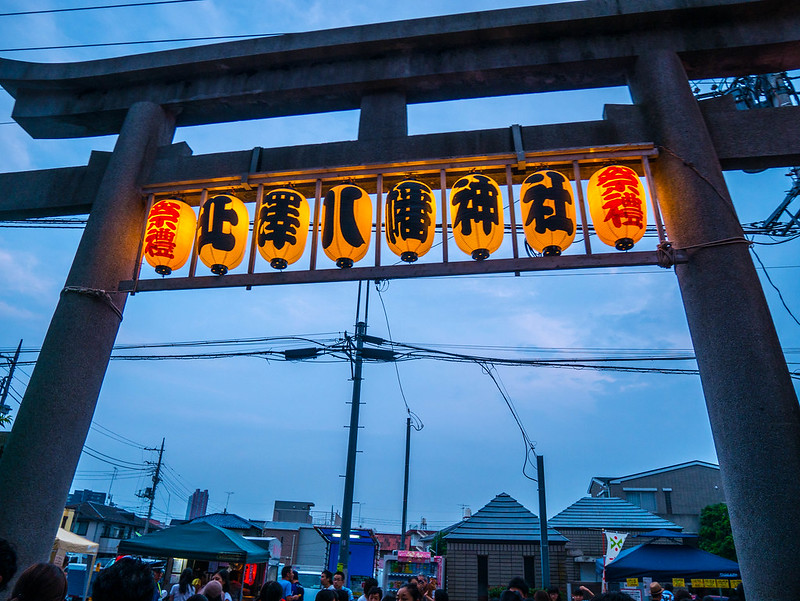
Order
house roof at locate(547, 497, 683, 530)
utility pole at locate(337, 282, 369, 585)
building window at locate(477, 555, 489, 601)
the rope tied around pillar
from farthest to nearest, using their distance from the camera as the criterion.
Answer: house roof at locate(547, 497, 683, 530)
building window at locate(477, 555, 489, 601)
utility pole at locate(337, 282, 369, 585)
the rope tied around pillar

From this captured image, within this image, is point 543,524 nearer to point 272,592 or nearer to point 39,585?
point 272,592

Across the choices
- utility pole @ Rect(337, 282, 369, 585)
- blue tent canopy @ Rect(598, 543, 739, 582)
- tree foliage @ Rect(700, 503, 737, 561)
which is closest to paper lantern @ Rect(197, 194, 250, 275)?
utility pole @ Rect(337, 282, 369, 585)

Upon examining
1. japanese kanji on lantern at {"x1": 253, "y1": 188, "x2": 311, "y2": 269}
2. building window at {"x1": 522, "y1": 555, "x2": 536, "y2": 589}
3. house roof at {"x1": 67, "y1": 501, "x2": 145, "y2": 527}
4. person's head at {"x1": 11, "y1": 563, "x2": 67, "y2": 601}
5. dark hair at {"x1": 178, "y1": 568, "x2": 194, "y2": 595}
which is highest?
japanese kanji on lantern at {"x1": 253, "y1": 188, "x2": 311, "y2": 269}

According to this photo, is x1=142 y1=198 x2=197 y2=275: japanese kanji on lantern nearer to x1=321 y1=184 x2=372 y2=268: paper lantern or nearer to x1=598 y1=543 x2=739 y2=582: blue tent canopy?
x1=321 y1=184 x2=372 y2=268: paper lantern

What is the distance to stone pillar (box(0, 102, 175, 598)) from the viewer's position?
6637mm

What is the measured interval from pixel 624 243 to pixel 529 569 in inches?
665

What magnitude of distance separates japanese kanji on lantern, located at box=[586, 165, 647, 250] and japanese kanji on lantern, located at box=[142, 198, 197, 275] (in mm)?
5970

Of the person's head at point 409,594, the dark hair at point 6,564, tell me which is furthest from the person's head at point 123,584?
the person's head at point 409,594

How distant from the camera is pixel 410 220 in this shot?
7.05 metres

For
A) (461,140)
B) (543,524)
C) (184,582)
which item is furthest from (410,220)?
(543,524)

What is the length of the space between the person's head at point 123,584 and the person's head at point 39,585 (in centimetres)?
33

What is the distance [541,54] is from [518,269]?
13.1ft

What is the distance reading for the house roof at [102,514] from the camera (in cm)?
4334

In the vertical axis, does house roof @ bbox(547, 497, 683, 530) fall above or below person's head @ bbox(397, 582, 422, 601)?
above
